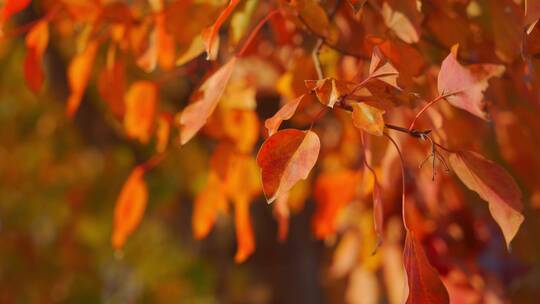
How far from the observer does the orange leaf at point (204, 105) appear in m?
1.01

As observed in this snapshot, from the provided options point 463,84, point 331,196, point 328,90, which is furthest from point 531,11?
point 331,196

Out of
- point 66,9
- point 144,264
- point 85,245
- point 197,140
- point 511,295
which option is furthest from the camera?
point 144,264

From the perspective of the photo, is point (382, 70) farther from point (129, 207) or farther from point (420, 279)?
point (129, 207)

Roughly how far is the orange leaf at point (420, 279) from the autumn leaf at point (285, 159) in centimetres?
13

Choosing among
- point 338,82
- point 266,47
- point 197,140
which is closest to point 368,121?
point 338,82

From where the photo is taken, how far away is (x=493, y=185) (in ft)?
2.94

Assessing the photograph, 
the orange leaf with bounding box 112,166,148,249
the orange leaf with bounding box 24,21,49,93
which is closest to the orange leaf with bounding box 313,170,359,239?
the orange leaf with bounding box 112,166,148,249

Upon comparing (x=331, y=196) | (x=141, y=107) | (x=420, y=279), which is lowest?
(x=331, y=196)

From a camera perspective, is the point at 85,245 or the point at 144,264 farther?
the point at 144,264

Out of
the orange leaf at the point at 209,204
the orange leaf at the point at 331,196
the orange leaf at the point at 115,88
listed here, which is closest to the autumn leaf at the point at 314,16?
the orange leaf at the point at 115,88

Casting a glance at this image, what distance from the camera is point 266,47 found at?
1845 mm

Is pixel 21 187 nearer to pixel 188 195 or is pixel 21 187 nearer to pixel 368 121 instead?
pixel 188 195

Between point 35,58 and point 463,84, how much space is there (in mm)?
631

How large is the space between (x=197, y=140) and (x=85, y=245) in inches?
37.8
